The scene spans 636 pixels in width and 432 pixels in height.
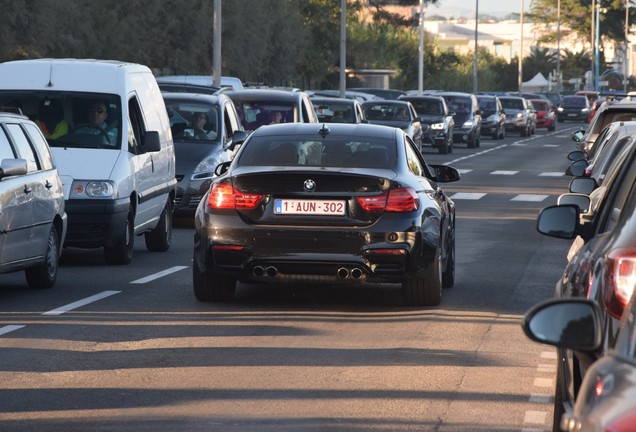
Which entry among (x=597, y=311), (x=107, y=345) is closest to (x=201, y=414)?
(x=107, y=345)

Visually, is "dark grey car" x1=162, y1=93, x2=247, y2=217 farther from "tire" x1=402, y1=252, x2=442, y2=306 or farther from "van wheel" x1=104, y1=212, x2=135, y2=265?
"tire" x1=402, y1=252, x2=442, y2=306

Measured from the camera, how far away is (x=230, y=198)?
11750mm

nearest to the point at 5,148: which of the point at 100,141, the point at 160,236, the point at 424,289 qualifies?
the point at 100,141

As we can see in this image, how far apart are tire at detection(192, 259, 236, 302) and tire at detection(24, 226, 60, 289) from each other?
1501mm

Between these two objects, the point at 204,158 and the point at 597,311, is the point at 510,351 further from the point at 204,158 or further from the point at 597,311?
the point at 204,158

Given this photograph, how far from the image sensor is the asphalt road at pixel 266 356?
7.76 m

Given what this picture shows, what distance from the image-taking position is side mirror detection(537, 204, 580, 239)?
7512mm

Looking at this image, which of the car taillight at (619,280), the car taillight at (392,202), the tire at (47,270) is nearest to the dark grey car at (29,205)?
the tire at (47,270)

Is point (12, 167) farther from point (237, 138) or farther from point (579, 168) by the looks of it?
point (237, 138)

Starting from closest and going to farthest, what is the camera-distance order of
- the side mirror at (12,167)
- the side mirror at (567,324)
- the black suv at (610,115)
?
1. the side mirror at (567,324)
2. the side mirror at (12,167)
3. the black suv at (610,115)

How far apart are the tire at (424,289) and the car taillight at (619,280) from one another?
685 cm

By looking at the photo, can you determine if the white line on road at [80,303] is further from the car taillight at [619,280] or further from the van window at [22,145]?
the car taillight at [619,280]

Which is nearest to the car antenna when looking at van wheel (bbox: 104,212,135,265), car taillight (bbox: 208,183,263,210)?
car taillight (bbox: 208,183,263,210)

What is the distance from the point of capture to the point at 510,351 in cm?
1006
